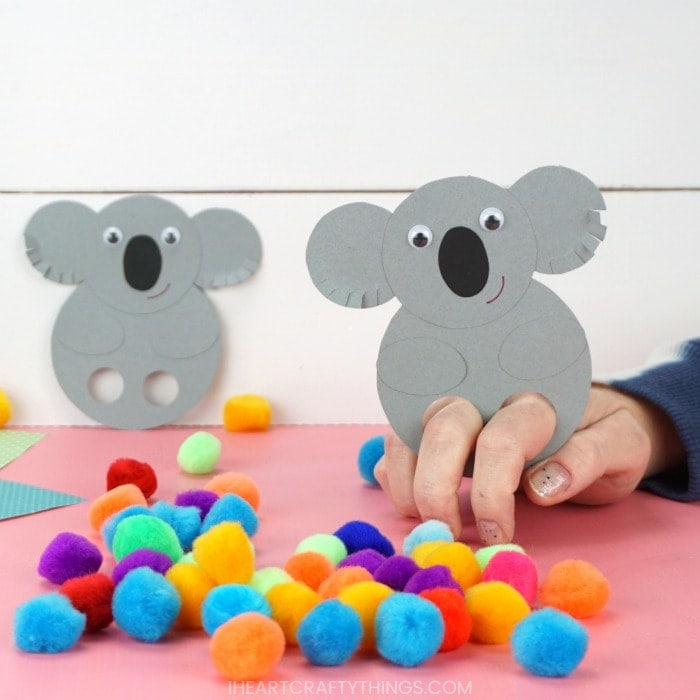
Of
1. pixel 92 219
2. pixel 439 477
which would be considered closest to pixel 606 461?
pixel 439 477

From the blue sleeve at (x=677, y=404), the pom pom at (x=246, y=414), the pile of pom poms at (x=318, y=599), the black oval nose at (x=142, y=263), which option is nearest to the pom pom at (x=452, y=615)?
the pile of pom poms at (x=318, y=599)

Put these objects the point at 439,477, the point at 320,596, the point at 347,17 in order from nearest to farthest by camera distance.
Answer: the point at 320,596, the point at 439,477, the point at 347,17

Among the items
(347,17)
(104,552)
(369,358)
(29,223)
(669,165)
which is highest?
(347,17)

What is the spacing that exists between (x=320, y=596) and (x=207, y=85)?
0.88 meters

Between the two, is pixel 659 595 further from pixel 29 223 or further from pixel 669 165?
pixel 29 223

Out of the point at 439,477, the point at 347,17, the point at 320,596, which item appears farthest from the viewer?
the point at 347,17

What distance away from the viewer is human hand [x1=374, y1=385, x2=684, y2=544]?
756 millimetres

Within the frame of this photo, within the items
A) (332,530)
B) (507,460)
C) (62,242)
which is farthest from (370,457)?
(62,242)

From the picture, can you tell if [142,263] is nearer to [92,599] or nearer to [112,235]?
[112,235]

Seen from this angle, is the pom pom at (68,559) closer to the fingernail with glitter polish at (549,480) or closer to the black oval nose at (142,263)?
the fingernail with glitter polish at (549,480)

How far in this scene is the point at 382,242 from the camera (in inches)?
32.8

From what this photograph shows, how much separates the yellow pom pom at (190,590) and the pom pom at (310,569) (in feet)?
0.20

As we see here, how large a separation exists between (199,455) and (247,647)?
529mm

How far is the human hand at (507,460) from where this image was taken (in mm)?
756
